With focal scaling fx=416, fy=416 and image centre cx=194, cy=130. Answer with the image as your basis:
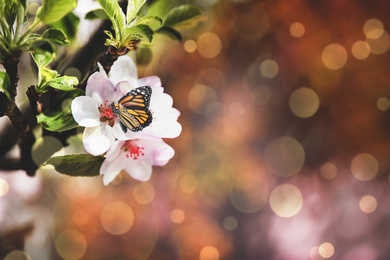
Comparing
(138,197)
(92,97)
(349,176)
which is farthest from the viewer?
(349,176)

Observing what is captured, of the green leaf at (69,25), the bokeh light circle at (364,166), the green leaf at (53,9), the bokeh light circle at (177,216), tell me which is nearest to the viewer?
the green leaf at (53,9)

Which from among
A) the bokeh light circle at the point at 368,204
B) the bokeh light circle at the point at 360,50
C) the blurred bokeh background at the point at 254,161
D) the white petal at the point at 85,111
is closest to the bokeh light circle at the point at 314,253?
the blurred bokeh background at the point at 254,161

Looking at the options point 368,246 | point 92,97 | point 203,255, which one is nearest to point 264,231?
point 203,255

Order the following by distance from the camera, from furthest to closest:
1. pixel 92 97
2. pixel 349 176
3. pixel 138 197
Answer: pixel 349 176
pixel 138 197
pixel 92 97

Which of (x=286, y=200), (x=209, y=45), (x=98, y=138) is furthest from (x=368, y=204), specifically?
(x=98, y=138)

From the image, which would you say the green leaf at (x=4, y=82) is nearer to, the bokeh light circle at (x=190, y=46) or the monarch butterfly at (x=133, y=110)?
the monarch butterfly at (x=133, y=110)

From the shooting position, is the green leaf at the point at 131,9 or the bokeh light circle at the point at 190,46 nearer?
the green leaf at the point at 131,9

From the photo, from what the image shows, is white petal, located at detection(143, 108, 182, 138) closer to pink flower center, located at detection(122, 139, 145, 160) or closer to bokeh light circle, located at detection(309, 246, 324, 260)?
pink flower center, located at detection(122, 139, 145, 160)

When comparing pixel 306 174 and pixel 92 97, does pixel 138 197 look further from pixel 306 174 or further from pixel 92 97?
pixel 306 174
